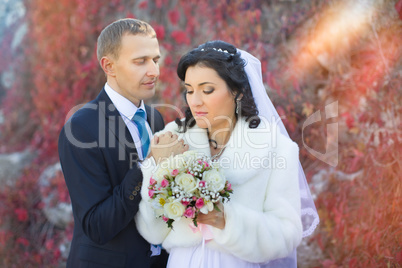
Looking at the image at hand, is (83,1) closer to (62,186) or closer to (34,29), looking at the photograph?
(34,29)

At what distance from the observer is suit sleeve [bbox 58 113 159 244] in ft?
7.71

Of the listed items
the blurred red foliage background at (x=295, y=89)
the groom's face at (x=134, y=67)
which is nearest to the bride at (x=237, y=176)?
the groom's face at (x=134, y=67)

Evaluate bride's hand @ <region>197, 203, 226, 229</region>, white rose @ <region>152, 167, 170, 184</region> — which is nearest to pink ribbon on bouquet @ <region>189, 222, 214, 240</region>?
bride's hand @ <region>197, 203, 226, 229</region>

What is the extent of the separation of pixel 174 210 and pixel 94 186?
0.68 meters

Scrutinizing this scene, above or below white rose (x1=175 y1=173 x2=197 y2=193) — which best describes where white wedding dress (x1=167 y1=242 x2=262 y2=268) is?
below

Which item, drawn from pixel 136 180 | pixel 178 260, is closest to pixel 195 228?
pixel 178 260

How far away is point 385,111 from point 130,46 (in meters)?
3.01

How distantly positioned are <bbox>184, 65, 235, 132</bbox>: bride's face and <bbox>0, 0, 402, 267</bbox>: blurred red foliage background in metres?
2.24

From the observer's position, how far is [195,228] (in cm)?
239

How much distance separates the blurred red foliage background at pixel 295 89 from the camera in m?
3.93

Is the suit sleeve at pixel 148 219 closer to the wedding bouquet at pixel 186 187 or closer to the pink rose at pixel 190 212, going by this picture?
the wedding bouquet at pixel 186 187

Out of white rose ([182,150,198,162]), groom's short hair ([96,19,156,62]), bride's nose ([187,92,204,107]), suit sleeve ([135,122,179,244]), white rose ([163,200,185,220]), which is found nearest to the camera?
white rose ([163,200,185,220])

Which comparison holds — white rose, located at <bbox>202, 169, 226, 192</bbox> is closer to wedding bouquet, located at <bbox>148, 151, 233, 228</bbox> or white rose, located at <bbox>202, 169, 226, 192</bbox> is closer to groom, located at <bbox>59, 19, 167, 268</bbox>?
wedding bouquet, located at <bbox>148, 151, 233, 228</bbox>

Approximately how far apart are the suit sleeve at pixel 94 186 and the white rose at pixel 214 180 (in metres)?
0.50
